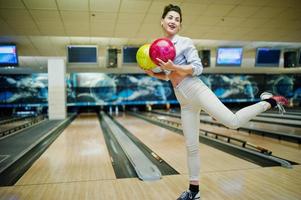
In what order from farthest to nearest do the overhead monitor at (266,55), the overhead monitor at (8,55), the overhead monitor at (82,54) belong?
the overhead monitor at (266,55)
the overhead monitor at (82,54)
the overhead monitor at (8,55)

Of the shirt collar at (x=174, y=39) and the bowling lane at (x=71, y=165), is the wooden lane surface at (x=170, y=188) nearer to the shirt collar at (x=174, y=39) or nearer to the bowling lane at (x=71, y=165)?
the bowling lane at (x=71, y=165)

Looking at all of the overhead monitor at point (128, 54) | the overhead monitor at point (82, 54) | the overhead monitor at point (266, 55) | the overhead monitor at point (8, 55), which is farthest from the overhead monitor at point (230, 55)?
the overhead monitor at point (8, 55)

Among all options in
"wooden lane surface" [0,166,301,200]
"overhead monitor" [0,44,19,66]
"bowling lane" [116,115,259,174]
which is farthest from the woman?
"overhead monitor" [0,44,19,66]

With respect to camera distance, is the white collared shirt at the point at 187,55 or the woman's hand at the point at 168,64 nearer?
the woman's hand at the point at 168,64

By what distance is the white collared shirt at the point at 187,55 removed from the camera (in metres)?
1.80

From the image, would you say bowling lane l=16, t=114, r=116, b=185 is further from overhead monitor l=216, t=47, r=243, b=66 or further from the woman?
overhead monitor l=216, t=47, r=243, b=66

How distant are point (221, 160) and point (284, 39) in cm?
547

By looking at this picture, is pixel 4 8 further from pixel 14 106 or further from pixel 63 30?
pixel 14 106

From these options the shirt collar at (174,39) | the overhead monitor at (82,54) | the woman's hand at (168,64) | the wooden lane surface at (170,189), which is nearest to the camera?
the woman's hand at (168,64)

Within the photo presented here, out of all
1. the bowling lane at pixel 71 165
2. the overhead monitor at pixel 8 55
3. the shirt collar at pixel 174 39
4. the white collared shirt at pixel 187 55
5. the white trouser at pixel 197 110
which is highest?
the overhead monitor at pixel 8 55

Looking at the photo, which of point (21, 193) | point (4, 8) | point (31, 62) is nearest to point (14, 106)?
point (31, 62)

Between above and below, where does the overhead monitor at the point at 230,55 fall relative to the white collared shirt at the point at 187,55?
above

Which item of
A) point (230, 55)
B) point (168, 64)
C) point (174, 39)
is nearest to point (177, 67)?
point (168, 64)

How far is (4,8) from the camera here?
474 centimetres
